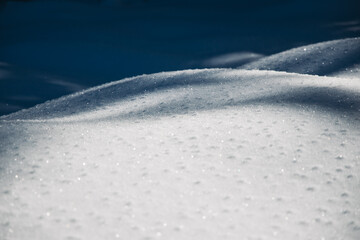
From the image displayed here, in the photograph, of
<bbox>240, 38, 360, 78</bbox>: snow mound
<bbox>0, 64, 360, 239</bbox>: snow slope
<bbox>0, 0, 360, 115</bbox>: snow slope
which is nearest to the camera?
<bbox>0, 64, 360, 239</bbox>: snow slope

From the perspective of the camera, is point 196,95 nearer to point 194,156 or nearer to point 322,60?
point 194,156

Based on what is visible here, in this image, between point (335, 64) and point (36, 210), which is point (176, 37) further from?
point (36, 210)

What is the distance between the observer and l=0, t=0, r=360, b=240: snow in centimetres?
39

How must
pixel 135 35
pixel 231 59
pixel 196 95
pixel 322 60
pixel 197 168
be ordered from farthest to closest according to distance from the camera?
pixel 135 35 → pixel 231 59 → pixel 322 60 → pixel 196 95 → pixel 197 168

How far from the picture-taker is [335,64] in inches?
40.3

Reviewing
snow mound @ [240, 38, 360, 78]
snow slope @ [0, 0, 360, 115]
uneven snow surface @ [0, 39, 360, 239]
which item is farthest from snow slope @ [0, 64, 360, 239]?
snow slope @ [0, 0, 360, 115]

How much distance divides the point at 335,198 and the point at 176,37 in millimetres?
1263

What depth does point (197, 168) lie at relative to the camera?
49 centimetres

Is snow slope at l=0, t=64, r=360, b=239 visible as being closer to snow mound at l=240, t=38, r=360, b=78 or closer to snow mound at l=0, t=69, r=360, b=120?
snow mound at l=0, t=69, r=360, b=120

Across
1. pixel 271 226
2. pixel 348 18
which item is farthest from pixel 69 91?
pixel 348 18

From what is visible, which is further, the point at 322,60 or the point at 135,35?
the point at 135,35

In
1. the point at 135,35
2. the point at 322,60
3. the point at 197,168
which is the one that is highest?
the point at 135,35

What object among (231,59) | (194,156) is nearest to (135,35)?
Answer: (231,59)

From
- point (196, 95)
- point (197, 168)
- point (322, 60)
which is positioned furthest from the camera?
point (322, 60)
